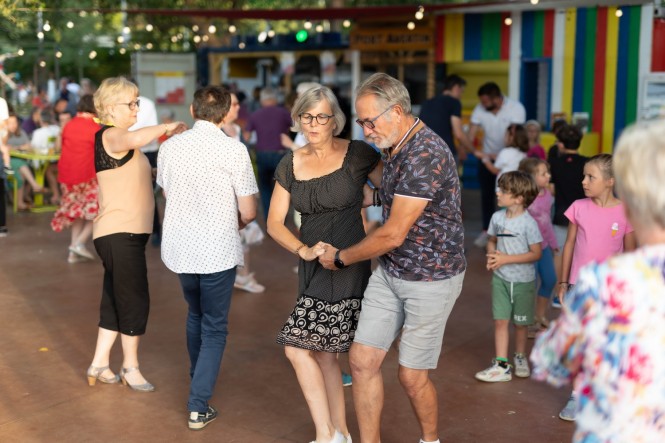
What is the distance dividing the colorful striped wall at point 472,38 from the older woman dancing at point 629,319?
33.7ft

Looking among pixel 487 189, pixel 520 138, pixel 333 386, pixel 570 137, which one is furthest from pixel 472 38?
pixel 333 386

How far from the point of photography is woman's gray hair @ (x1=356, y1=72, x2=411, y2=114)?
3574mm

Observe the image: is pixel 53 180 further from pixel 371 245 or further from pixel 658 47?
pixel 371 245

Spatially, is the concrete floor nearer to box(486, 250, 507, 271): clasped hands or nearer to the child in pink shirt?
the child in pink shirt

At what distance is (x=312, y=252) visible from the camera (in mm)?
3812

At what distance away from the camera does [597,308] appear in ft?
7.12

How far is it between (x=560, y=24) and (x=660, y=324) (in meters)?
9.98

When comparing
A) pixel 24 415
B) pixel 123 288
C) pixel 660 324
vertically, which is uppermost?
pixel 660 324

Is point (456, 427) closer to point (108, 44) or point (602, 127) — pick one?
point (602, 127)

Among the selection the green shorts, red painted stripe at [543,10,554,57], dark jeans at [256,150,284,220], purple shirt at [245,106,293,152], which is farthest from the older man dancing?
red painted stripe at [543,10,554,57]

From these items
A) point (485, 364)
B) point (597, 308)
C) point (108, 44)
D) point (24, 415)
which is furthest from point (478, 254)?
point (108, 44)

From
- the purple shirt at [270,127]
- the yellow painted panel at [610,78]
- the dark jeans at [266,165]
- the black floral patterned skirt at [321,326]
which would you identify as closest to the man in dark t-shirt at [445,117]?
the purple shirt at [270,127]

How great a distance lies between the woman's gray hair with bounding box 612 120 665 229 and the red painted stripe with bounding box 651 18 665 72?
365 inches

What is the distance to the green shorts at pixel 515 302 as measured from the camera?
5.09 meters
